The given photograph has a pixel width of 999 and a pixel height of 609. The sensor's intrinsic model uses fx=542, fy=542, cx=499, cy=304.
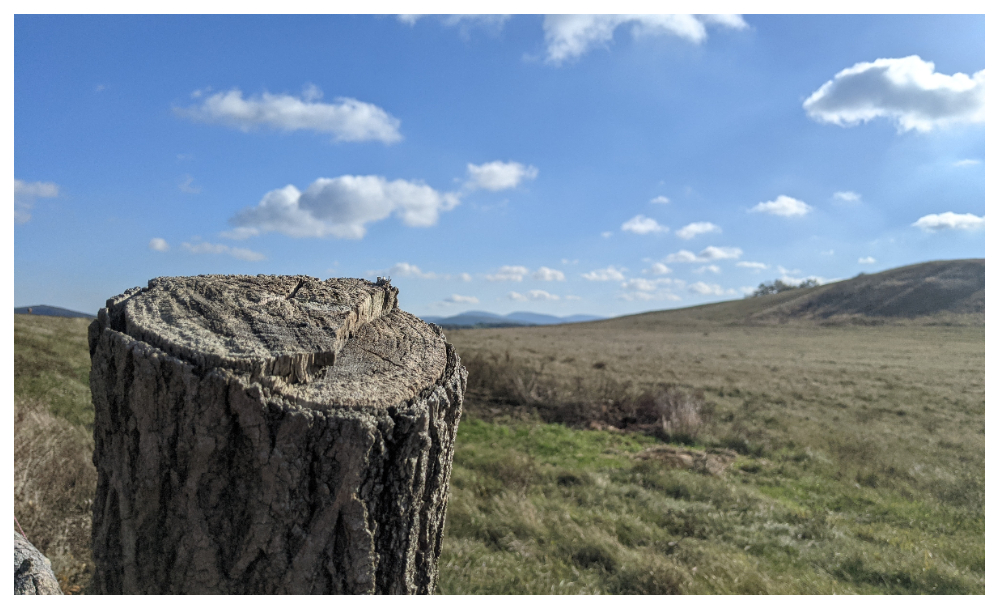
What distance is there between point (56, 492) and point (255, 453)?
5.68 metres

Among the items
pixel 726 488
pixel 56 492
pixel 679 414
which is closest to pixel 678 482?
pixel 726 488

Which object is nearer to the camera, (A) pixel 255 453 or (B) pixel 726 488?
(A) pixel 255 453

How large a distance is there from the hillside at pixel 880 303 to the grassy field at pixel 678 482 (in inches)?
1125

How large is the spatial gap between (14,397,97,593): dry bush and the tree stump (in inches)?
144

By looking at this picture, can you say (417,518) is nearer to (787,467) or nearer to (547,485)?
(547,485)

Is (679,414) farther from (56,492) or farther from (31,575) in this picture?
(31,575)

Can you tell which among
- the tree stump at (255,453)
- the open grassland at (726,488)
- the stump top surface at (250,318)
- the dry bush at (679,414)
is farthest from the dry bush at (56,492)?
the dry bush at (679,414)

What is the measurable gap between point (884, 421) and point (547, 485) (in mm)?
10136

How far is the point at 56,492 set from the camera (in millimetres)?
5672

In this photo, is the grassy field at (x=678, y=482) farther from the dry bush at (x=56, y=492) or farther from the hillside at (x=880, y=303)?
the hillside at (x=880, y=303)

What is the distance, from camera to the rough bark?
2592 mm

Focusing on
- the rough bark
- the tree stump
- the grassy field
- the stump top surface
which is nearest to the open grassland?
the grassy field

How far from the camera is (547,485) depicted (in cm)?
800

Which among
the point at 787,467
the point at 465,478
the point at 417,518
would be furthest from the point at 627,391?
the point at 417,518
